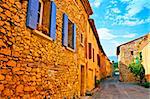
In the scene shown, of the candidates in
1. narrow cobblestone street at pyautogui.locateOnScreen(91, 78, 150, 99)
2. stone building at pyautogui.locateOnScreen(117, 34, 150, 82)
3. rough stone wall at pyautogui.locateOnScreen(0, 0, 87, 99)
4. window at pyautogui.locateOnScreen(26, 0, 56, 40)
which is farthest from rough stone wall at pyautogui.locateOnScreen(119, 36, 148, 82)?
window at pyautogui.locateOnScreen(26, 0, 56, 40)

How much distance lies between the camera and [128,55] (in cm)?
3275

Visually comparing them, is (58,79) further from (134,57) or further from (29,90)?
(134,57)

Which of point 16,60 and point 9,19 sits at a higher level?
point 9,19

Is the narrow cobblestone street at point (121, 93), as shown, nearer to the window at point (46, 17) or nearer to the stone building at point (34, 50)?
the stone building at point (34, 50)

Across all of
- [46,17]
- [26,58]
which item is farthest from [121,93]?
[26,58]

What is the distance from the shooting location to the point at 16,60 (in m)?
4.82

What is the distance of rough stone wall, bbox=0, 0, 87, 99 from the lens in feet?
→ 14.5

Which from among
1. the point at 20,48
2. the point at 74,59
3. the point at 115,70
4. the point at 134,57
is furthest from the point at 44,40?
the point at 115,70

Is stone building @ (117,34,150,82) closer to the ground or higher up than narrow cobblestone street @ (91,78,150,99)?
higher up

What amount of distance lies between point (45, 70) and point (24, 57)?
141 cm

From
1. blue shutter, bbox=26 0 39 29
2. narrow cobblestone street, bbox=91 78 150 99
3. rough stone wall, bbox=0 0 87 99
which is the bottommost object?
narrow cobblestone street, bbox=91 78 150 99

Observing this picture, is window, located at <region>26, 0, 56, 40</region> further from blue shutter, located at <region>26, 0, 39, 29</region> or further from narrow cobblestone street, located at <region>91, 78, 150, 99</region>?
narrow cobblestone street, located at <region>91, 78, 150, 99</region>

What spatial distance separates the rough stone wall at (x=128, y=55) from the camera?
1191 inches

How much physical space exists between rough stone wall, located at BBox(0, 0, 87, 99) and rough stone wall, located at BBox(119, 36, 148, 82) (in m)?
24.3
